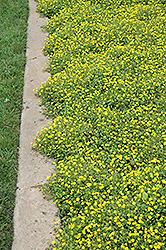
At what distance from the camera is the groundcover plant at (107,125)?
3.25 m

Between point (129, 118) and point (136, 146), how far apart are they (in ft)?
1.60

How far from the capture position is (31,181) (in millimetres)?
3883

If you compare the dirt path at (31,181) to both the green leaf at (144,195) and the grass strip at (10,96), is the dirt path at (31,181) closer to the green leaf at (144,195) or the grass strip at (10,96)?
the grass strip at (10,96)

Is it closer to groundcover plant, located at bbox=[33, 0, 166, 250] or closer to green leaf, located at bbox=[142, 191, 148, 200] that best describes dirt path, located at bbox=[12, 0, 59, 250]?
groundcover plant, located at bbox=[33, 0, 166, 250]

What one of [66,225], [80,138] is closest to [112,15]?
[80,138]

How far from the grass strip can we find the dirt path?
89 millimetres

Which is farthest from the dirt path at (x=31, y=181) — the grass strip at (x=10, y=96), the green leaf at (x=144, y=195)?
the green leaf at (x=144, y=195)

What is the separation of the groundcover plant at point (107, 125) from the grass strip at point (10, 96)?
42 cm

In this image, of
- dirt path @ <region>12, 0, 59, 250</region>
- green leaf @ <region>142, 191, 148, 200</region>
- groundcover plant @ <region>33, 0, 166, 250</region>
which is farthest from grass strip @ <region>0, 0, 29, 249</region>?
green leaf @ <region>142, 191, 148, 200</region>

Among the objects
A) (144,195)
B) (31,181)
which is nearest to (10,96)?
(31,181)

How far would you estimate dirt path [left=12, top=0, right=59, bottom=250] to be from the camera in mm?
3355

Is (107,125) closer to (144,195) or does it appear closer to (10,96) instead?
(144,195)

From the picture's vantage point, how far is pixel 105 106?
14.6ft

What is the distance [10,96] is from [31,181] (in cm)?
177
